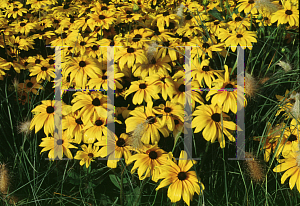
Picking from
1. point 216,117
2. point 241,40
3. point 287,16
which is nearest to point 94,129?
point 216,117

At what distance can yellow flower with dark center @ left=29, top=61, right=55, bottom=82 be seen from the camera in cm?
194

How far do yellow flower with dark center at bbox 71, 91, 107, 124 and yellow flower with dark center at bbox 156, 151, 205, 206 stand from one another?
0.42 metres

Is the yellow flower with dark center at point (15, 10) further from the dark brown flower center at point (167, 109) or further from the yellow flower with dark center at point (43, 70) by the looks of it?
the dark brown flower center at point (167, 109)

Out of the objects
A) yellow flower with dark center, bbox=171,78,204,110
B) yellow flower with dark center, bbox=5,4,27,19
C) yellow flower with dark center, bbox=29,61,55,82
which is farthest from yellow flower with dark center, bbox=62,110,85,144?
yellow flower with dark center, bbox=5,4,27,19

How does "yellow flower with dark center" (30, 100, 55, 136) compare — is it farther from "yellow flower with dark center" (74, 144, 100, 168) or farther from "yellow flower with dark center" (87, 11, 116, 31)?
"yellow flower with dark center" (87, 11, 116, 31)

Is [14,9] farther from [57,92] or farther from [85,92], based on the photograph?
[85,92]

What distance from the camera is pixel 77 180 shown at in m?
1.67

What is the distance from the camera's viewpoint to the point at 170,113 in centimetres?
134

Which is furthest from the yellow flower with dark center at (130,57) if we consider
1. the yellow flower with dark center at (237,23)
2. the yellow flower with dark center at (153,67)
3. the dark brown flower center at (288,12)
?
the dark brown flower center at (288,12)

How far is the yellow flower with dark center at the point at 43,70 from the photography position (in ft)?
6.36

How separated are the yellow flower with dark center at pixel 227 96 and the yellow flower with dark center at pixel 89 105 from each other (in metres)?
0.55

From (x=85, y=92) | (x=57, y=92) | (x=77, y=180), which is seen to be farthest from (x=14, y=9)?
(x=77, y=180)

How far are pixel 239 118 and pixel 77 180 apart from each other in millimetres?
1007

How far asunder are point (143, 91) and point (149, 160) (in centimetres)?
36
